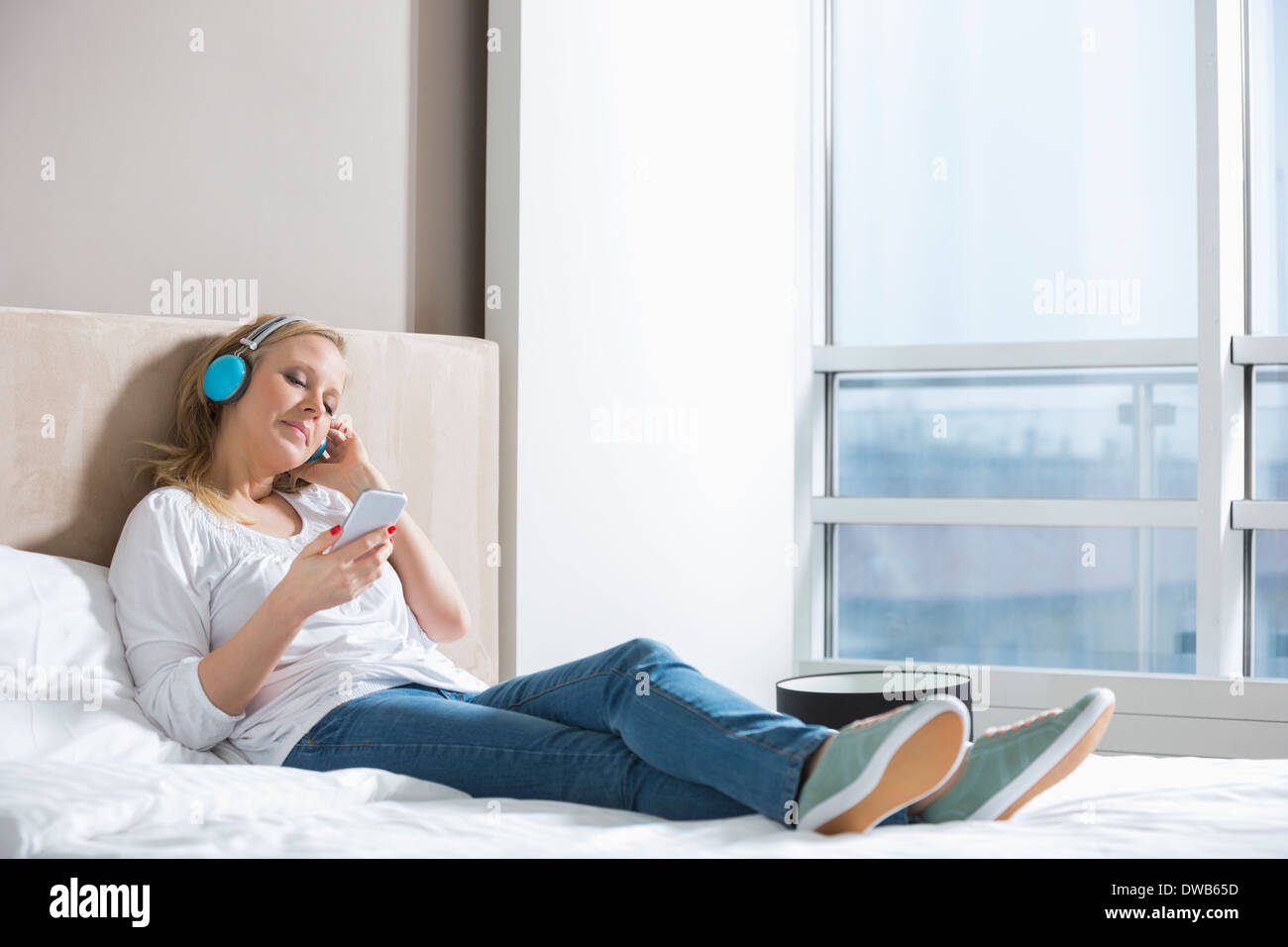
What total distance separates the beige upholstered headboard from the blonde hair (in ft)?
0.10

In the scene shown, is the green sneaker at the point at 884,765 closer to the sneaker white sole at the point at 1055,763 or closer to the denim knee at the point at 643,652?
the sneaker white sole at the point at 1055,763

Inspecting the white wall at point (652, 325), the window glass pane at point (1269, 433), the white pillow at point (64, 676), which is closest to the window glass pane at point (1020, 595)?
the window glass pane at point (1269, 433)

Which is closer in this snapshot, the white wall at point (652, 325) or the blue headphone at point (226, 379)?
the blue headphone at point (226, 379)

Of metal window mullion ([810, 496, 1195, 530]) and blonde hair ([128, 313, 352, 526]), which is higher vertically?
blonde hair ([128, 313, 352, 526])

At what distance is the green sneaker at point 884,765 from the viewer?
1.07 m

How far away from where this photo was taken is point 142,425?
5.61ft

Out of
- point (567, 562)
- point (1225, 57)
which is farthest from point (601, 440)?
point (1225, 57)

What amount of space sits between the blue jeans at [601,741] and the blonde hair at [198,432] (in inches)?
15.4

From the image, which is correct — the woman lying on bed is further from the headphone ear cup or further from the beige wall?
the beige wall

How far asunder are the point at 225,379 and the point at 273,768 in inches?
24.5

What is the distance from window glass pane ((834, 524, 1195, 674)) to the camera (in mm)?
2822

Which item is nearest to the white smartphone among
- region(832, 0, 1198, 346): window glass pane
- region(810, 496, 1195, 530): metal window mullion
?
region(810, 496, 1195, 530): metal window mullion

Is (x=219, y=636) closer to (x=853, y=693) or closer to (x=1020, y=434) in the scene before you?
(x=853, y=693)

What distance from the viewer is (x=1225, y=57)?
2.73 metres
